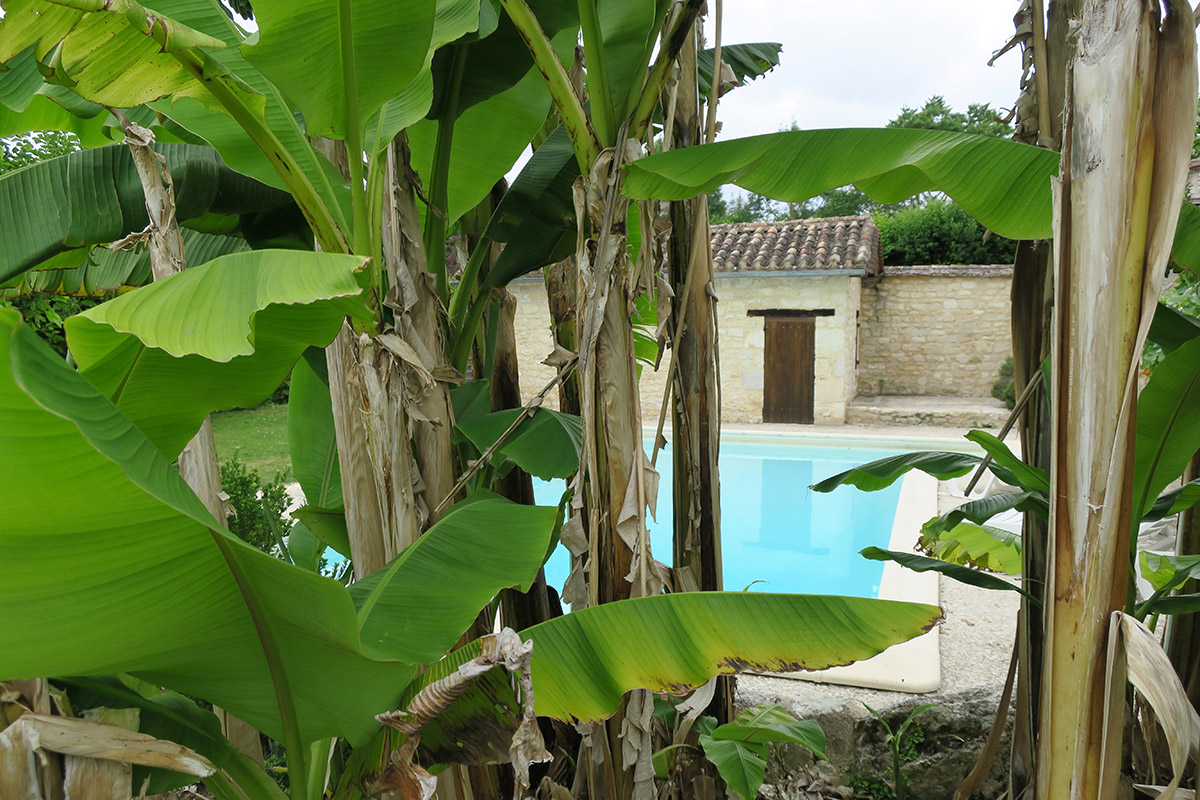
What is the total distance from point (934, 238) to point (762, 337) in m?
6.57

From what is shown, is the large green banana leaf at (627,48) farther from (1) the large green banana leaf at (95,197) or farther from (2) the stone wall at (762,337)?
(2) the stone wall at (762,337)

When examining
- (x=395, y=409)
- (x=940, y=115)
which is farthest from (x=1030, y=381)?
(x=940, y=115)

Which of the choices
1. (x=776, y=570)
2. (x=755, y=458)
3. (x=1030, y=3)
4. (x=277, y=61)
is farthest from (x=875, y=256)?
(x=277, y=61)

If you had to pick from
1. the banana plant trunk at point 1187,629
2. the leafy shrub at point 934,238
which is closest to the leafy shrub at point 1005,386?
the leafy shrub at point 934,238

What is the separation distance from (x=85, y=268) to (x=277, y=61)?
139 centimetres

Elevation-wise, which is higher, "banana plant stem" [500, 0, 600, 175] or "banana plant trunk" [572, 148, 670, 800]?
"banana plant stem" [500, 0, 600, 175]

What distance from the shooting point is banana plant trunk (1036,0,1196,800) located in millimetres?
584

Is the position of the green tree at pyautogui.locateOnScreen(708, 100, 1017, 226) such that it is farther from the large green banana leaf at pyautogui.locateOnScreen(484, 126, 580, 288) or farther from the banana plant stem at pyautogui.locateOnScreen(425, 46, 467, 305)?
the banana plant stem at pyautogui.locateOnScreen(425, 46, 467, 305)

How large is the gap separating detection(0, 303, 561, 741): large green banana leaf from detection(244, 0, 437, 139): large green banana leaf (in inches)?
24.5

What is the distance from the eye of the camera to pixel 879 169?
1.07 meters

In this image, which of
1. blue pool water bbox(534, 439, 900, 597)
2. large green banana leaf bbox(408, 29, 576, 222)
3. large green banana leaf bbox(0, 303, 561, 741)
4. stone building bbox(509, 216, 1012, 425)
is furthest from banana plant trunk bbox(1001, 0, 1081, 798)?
stone building bbox(509, 216, 1012, 425)

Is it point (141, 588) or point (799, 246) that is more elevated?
point (799, 246)

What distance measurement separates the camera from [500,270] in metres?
1.67

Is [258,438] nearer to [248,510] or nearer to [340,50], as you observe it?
[248,510]
